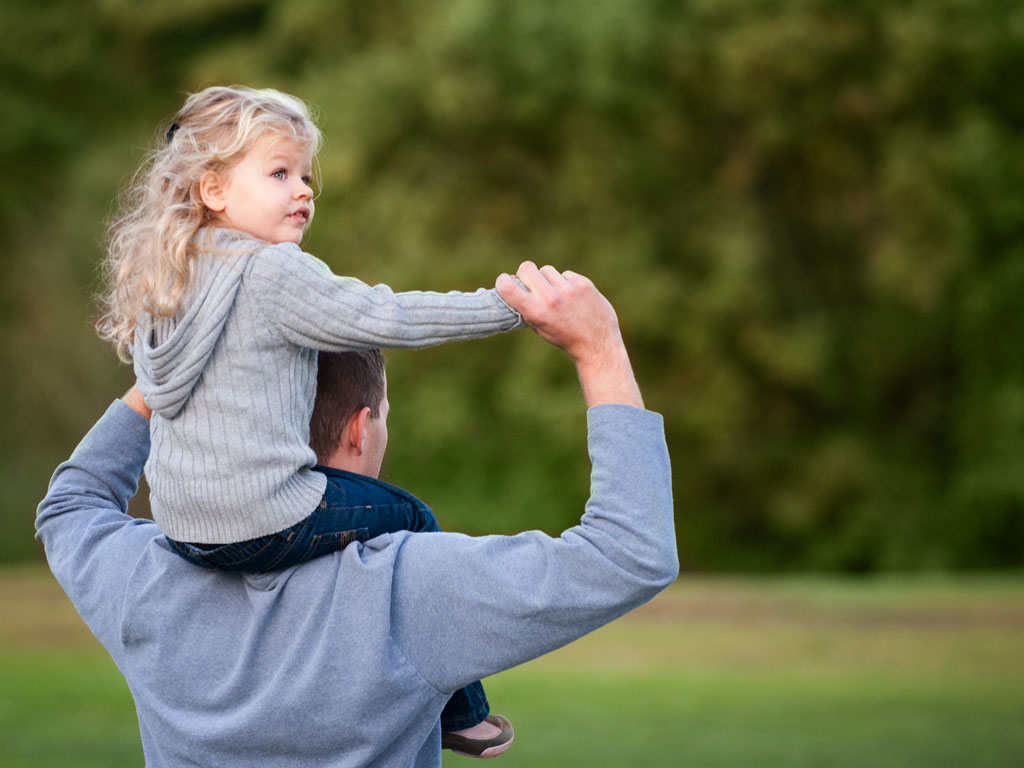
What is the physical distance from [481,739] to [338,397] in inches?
19.2

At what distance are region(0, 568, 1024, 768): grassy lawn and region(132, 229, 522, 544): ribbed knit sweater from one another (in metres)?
6.44

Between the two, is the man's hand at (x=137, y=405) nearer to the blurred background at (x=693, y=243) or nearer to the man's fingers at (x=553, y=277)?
the man's fingers at (x=553, y=277)

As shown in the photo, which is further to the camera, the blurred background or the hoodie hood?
the blurred background

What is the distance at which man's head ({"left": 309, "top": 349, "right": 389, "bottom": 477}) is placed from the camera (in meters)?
1.71

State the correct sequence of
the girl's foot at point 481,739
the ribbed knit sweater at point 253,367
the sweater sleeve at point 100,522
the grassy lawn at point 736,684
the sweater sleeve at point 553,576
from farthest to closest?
the grassy lawn at point 736,684 → the girl's foot at point 481,739 → the sweater sleeve at point 100,522 → the ribbed knit sweater at point 253,367 → the sweater sleeve at point 553,576

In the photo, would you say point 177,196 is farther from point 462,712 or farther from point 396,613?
point 462,712

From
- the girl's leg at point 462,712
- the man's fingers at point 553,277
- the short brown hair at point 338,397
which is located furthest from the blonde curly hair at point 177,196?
the girl's leg at point 462,712

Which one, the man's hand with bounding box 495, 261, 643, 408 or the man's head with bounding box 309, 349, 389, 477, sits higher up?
the man's hand with bounding box 495, 261, 643, 408

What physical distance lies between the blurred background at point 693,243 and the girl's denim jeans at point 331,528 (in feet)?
45.2

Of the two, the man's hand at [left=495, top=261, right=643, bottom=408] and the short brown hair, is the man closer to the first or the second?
the man's hand at [left=495, top=261, right=643, bottom=408]

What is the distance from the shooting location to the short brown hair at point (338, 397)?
1.71 m

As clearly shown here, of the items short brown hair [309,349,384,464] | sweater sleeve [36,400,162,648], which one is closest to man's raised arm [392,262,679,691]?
short brown hair [309,349,384,464]

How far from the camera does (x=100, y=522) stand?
178cm

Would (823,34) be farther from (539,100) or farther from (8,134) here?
(8,134)
